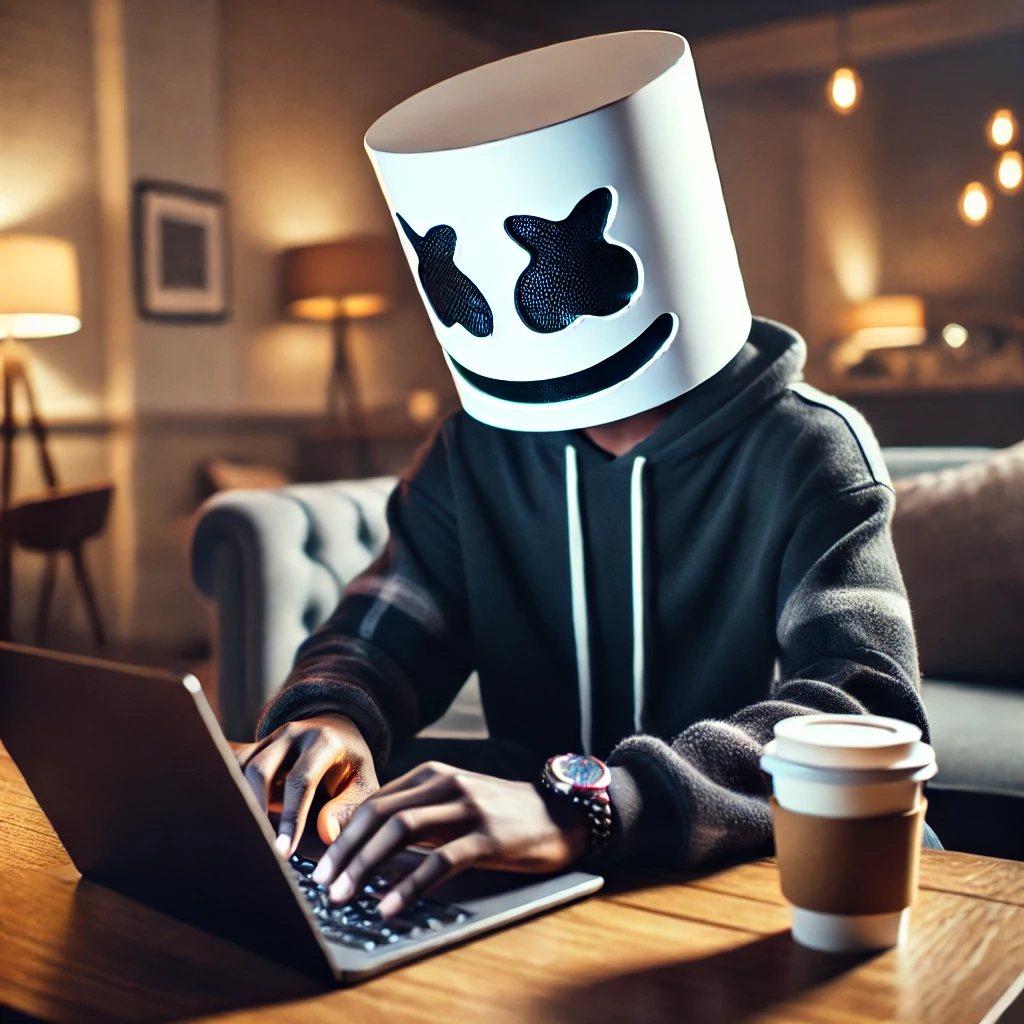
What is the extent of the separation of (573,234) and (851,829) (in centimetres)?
46

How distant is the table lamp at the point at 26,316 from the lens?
3.91m

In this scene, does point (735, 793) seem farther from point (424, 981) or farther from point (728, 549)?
point (728, 549)

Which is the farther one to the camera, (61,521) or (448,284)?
(61,521)

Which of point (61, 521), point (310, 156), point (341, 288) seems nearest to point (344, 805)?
point (61, 521)

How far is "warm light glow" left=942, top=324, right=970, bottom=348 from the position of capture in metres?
6.69

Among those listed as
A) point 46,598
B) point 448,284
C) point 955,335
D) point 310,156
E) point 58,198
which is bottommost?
point 46,598

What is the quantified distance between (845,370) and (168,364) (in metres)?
3.88

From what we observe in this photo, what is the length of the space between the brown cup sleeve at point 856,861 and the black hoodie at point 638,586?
197 millimetres

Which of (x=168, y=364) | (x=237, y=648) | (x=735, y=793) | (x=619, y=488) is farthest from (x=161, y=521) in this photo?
(x=735, y=793)

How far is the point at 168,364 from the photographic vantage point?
474cm

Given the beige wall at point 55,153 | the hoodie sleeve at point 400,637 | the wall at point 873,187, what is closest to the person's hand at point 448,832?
the hoodie sleeve at point 400,637

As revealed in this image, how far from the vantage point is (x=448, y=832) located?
639 mm

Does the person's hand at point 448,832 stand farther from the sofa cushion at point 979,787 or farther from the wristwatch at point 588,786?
the sofa cushion at point 979,787

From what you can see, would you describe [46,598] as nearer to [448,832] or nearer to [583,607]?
[583,607]
